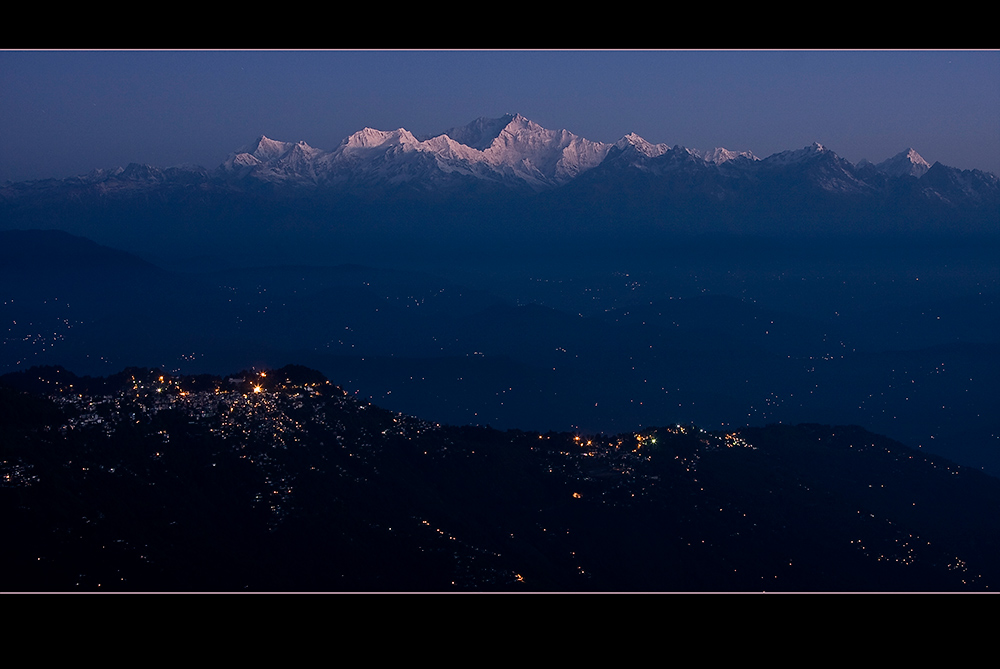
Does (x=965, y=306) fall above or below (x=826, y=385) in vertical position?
above

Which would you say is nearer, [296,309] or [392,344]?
→ [392,344]

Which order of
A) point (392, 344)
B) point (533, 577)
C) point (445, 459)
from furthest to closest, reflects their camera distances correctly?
point (392, 344), point (445, 459), point (533, 577)

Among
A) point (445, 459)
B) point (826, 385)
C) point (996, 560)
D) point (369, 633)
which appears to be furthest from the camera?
point (826, 385)
